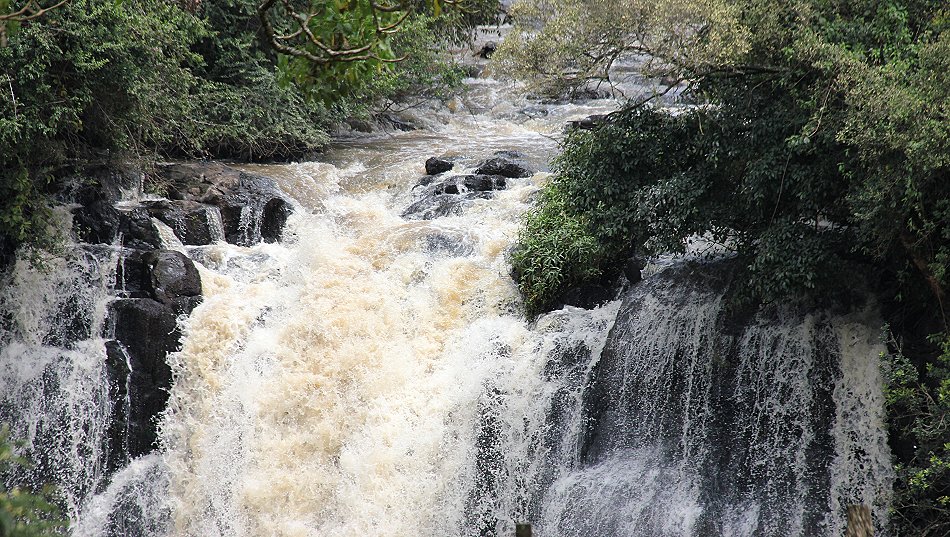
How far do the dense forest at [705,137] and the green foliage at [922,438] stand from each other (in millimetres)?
26

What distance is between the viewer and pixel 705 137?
355 inches

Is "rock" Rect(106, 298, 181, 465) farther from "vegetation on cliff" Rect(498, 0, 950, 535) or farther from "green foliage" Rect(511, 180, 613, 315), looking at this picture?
"vegetation on cliff" Rect(498, 0, 950, 535)

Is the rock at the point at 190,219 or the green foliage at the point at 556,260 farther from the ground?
the green foliage at the point at 556,260

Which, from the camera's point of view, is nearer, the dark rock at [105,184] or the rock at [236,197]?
the dark rock at [105,184]

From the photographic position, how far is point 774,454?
8375 mm

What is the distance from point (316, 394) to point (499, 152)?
748 centimetres

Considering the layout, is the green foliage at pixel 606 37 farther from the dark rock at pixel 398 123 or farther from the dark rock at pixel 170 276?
the dark rock at pixel 398 123

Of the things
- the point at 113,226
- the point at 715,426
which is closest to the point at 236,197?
the point at 113,226

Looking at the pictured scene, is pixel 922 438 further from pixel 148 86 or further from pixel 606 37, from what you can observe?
pixel 148 86

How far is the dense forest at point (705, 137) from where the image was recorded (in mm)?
7129

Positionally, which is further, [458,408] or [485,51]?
[485,51]

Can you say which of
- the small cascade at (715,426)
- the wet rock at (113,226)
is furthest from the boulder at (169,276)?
the small cascade at (715,426)

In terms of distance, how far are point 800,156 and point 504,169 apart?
22.4 feet

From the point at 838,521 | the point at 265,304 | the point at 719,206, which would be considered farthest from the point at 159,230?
the point at 838,521
